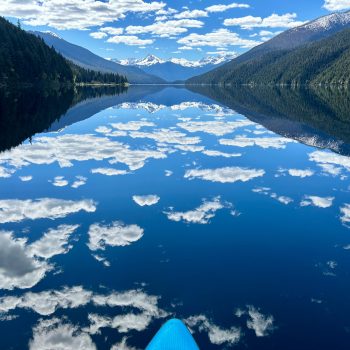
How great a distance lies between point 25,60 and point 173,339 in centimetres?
16010

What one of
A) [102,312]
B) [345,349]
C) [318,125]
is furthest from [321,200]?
[318,125]

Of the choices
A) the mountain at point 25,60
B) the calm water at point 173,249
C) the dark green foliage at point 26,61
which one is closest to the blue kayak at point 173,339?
the calm water at point 173,249

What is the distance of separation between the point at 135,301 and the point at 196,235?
6.03 metres

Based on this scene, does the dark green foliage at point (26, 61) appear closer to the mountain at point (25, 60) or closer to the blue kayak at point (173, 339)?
the mountain at point (25, 60)

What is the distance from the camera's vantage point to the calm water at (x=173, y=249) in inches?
431

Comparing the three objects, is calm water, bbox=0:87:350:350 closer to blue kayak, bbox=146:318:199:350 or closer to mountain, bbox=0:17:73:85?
blue kayak, bbox=146:318:199:350

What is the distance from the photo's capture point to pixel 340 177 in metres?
28.1

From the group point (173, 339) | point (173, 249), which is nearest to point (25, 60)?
point (173, 249)

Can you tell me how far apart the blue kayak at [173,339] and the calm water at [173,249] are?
1006 mm

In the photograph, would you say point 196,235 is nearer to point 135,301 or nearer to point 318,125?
A: point 135,301

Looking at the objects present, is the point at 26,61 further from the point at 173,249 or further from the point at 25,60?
the point at 173,249

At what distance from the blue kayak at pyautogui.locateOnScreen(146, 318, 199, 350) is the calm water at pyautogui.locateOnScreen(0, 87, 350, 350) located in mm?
1006

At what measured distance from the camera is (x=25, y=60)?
14988 cm

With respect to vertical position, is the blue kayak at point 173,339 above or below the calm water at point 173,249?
above
